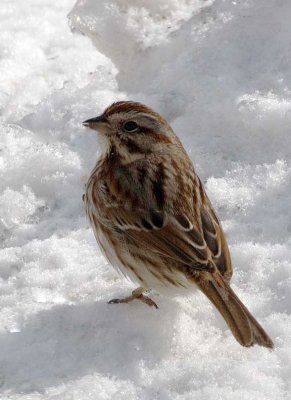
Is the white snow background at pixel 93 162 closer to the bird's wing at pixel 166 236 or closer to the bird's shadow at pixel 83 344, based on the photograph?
the bird's shadow at pixel 83 344

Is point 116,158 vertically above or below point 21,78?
below

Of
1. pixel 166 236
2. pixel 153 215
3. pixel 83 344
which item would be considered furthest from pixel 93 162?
pixel 83 344

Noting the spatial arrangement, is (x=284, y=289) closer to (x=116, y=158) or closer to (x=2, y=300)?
(x=116, y=158)

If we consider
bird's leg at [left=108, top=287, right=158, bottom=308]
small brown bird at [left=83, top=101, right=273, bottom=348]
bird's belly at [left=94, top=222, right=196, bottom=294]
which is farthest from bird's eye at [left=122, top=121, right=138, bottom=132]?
bird's leg at [left=108, top=287, right=158, bottom=308]

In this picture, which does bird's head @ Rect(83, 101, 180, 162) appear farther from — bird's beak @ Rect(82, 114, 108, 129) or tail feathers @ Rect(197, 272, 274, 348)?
tail feathers @ Rect(197, 272, 274, 348)

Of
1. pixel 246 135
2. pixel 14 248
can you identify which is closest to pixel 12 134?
pixel 14 248

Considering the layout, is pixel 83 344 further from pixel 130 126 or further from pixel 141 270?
pixel 130 126
